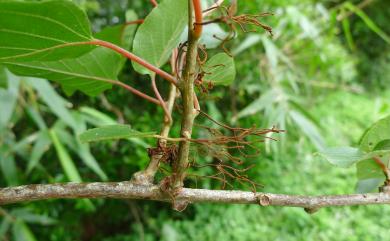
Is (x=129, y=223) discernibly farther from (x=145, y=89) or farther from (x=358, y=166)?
(x=358, y=166)

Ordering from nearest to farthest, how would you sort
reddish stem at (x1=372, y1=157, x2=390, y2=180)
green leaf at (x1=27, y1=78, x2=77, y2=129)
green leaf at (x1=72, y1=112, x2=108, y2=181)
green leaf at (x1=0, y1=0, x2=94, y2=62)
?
green leaf at (x1=0, y1=0, x2=94, y2=62), reddish stem at (x1=372, y1=157, x2=390, y2=180), green leaf at (x1=27, y1=78, x2=77, y2=129), green leaf at (x1=72, y1=112, x2=108, y2=181)

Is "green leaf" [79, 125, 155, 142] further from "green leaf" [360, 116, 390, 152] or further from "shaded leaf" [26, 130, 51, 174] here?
"shaded leaf" [26, 130, 51, 174]

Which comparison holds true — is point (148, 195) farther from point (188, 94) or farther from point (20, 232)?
point (20, 232)

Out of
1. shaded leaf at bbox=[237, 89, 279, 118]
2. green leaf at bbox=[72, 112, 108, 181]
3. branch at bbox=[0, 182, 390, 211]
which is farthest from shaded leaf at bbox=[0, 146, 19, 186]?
branch at bbox=[0, 182, 390, 211]

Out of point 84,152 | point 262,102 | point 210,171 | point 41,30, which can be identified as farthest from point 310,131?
point 41,30

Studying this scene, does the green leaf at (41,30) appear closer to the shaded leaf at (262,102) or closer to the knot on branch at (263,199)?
the knot on branch at (263,199)

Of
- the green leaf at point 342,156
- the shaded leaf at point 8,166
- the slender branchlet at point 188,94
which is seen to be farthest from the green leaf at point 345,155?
the shaded leaf at point 8,166
